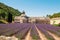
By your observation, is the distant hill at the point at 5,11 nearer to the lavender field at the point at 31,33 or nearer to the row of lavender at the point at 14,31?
the row of lavender at the point at 14,31

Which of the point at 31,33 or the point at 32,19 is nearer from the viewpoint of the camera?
the point at 31,33

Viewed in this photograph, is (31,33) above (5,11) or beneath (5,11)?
beneath

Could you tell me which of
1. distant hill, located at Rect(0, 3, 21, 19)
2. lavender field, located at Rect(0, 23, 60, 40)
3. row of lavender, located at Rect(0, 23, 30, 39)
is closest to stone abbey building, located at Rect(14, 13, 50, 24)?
distant hill, located at Rect(0, 3, 21, 19)

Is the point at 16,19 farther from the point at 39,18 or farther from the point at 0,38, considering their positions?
the point at 0,38

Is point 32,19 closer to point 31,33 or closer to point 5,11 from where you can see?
point 5,11

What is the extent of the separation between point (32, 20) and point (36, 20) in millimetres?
2733

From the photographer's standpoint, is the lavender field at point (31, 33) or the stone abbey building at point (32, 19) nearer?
the lavender field at point (31, 33)

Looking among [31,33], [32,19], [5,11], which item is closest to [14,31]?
[31,33]

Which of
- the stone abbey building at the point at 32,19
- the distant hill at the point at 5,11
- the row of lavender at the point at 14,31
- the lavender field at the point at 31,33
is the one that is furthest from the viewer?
the stone abbey building at the point at 32,19

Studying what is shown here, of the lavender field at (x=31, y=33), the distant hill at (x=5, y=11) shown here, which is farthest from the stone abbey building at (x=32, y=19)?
the lavender field at (x=31, y=33)

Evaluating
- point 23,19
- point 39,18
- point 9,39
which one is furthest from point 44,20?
point 9,39

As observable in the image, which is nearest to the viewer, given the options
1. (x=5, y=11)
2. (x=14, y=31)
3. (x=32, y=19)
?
(x=14, y=31)

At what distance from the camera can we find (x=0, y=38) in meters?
6.88

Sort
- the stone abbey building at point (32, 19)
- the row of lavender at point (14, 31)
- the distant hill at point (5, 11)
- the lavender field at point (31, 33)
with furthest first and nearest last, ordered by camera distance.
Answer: the stone abbey building at point (32, 19) < the distant hill at point (5, 11) < the row of lavender at point (14, 31) < the lavender field at point (31, 33)
